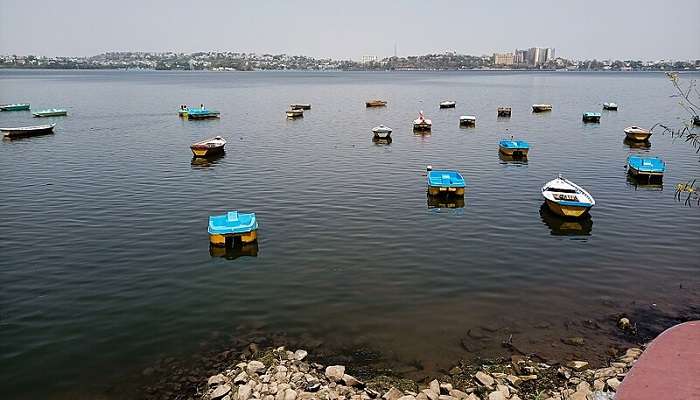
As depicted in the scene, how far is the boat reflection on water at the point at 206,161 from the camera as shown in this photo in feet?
162

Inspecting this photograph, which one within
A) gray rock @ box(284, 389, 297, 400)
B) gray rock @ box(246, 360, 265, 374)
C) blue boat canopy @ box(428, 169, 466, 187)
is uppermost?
blue boat canopy @ box(428, 169, 466, 187)

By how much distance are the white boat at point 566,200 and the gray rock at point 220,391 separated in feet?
78.5

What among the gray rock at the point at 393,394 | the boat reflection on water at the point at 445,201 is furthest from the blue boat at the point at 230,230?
the gray rock at the point at 393,394

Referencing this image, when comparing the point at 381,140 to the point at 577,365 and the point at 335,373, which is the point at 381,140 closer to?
the point at 577,365

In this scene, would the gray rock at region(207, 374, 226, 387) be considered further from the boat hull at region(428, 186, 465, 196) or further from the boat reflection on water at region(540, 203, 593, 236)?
the boat hull at region(428, 186, 465, 196)

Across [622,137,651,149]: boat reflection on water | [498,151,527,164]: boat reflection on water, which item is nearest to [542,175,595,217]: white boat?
[498,151,527,164]: boat reflection on water

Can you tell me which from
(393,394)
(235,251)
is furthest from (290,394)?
(235,251)

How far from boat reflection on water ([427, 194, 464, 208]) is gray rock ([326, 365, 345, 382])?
68.8 feet

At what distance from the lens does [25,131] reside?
66.4 m

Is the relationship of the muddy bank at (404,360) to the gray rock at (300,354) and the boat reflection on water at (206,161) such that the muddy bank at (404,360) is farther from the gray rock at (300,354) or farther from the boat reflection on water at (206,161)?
the boat reflection on water at (206,161)

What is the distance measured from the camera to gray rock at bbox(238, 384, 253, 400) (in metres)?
14.1

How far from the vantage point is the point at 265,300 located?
2122cm

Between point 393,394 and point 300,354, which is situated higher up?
point 393,394

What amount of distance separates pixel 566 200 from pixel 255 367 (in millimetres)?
23725
